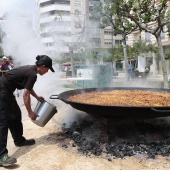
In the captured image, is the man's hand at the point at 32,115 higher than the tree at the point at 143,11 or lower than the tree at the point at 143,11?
lower

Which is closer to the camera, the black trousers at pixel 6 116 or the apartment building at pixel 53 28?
the black trousers at pixel 6 116

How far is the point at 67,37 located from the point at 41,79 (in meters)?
4.52

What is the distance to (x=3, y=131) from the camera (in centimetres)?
369

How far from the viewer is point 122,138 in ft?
14.9

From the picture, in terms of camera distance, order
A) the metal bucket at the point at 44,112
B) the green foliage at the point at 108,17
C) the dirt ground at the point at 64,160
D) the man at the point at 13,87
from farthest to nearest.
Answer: the green foliage at the point at 108,17 → the metal bucket at the point at 44,112 → the man at the point at 13,87 → the dirt ground at the point at 64,160

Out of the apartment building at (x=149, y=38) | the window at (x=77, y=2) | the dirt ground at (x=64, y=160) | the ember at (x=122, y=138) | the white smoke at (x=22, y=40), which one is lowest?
the dirt ground at (x=64, y=160)

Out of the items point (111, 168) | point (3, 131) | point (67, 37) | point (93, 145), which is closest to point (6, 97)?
point (3, 131)

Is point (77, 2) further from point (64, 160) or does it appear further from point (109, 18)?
point (64, 160)

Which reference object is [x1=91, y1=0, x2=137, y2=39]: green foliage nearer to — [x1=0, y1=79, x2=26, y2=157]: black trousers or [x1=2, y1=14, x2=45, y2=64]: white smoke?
A: [x1=2, y1=14, x2=45, y2=64]: white smoke

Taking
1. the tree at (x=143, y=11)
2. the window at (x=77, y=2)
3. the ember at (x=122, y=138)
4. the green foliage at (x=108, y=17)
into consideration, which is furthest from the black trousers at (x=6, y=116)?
the window at (x=77, y=2)

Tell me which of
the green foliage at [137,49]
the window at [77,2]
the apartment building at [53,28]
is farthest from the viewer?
the green foliage at [137,49]

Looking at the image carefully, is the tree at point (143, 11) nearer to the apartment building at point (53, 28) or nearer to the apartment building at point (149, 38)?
the apartment building at point (53, 28)

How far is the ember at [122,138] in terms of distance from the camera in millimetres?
3938

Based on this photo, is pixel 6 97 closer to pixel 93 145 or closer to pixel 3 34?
pixel 93 145
